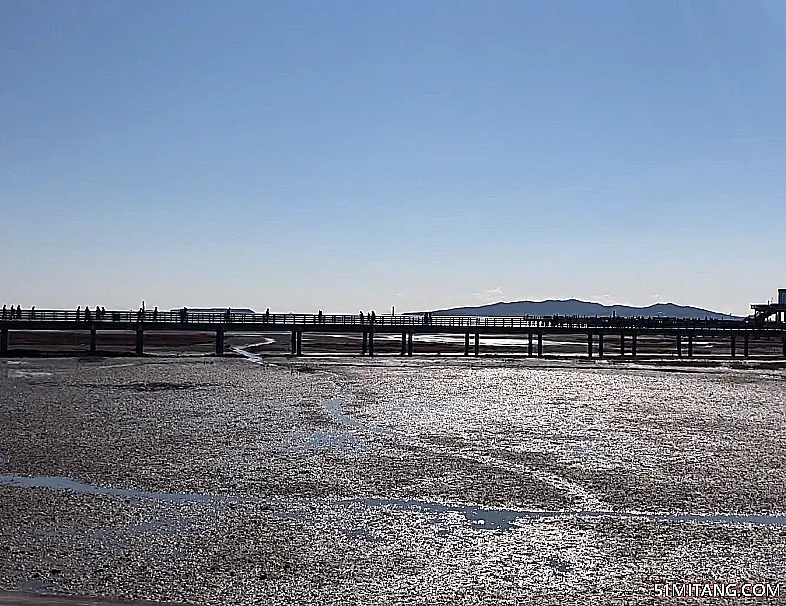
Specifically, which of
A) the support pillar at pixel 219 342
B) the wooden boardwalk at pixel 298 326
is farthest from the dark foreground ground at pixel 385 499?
the wooden boardwalk at pixel 298 326

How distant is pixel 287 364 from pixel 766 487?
33608 mm

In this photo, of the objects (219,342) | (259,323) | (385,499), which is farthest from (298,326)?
(385,499)

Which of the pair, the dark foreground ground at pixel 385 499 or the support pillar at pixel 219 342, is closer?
the dark foreground ground at pixel 385 499

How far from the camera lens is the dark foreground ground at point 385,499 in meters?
8.95

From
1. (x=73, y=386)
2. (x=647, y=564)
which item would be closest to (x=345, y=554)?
(x=647, y=564)

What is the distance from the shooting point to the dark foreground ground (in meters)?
8.95

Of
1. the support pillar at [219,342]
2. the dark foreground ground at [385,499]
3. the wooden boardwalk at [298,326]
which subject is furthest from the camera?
the wooden boardwalk at [298,326]

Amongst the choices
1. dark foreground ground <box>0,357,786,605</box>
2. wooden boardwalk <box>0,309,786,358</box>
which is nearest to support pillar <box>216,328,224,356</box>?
wooden boardwalk <box>0,309,786,358</box>

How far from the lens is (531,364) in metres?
48.1

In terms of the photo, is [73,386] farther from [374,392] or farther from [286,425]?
[286,425]

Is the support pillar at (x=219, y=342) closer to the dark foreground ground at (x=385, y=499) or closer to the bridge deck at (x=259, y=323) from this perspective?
the bridge deck at (x=259, y=323)

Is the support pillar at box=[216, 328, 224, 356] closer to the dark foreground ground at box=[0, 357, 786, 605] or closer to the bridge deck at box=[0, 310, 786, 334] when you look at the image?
the bridge deck at box=[0, 310, 786, 334]

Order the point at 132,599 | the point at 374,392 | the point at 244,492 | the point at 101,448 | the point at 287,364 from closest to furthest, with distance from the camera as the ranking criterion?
the point at 132,599 < the point at 244,492 < the point at 101,448 < the point at 374,392 < the point at 287,364

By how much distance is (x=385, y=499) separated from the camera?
1279 cm
